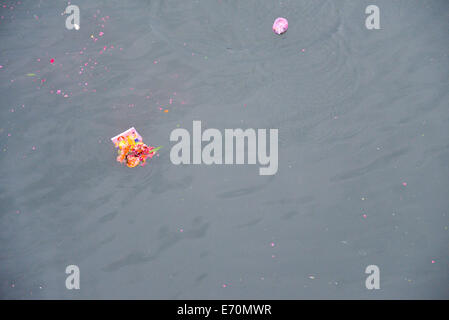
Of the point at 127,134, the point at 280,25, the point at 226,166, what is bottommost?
the point at 226,166

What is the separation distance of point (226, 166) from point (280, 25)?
3.45 ft

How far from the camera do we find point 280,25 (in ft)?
9.04

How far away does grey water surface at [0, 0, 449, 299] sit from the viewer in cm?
263

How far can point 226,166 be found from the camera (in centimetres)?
271

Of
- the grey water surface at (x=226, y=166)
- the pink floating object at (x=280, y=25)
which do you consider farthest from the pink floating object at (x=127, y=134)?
the pink floating object at (x=280, y=25)

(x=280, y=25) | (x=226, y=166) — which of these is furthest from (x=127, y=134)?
(x=280, y=25)

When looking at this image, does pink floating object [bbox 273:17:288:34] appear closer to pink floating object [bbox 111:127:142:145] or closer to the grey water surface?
the grey water surface

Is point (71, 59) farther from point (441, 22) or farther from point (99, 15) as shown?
point (441, 22)

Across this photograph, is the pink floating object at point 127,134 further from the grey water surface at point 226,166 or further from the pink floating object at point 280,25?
the pink floating object at point 280,25

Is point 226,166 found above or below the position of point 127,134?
below

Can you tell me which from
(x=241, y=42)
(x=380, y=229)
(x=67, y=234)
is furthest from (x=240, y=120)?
(x=67, y=234)

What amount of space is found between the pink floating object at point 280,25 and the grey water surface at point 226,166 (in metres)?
0.05

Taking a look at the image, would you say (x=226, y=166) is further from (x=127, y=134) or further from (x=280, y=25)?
(x=280, y=25)

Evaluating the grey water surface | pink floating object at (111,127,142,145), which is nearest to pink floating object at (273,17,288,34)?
the grey water surface
